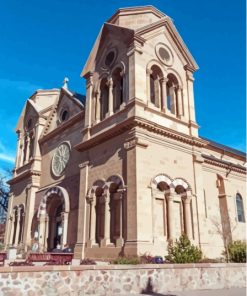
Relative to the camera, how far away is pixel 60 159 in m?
27.6

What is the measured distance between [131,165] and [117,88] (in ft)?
23.6

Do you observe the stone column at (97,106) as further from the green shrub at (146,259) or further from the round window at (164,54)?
the green shrub at (146,259)

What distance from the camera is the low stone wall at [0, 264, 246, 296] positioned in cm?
945

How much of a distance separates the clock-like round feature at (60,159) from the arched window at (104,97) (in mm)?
5205

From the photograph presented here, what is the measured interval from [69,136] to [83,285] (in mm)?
18218

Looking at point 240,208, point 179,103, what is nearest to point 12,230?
point 179,103

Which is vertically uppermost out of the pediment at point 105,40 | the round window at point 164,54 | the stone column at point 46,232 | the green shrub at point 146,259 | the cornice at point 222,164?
the pediment at point 105,40

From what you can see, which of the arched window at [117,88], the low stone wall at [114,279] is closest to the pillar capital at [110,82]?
the arched window at [117,88]

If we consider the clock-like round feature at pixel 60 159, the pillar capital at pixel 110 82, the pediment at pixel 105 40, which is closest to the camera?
the pediment at pixel 105 40

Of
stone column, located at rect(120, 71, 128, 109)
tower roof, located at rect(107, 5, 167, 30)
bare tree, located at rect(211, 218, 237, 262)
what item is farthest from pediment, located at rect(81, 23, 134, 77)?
bare tree, located at rect(211, 218, 237, 262)

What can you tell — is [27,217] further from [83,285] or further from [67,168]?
[83,285]

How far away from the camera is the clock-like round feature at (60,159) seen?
26844 mm

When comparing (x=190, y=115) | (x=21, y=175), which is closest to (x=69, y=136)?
(x=21, y=175)

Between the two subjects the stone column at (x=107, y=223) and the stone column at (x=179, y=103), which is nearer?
the stone column at (x=107, y=223)
